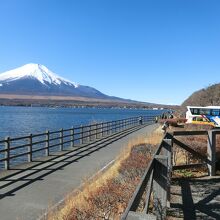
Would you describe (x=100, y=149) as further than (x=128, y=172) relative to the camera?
Yes

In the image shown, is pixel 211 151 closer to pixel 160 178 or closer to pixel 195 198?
pixel 195 198

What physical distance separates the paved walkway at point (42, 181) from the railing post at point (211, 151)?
3.74 m

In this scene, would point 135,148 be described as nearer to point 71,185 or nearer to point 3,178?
point 71,185

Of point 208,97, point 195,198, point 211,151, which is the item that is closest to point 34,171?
point 211,151

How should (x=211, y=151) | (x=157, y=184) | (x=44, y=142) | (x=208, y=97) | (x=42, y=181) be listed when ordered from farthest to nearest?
(x=208, y=97)
(x=44, y=142)
(x=42, y=181)
(x=211, y=151)
(x=157, y=184)

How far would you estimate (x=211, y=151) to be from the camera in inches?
379

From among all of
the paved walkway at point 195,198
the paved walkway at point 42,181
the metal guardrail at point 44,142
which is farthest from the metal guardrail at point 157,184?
the metal guardrail at point 44,142

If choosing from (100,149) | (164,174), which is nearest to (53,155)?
(100,149)

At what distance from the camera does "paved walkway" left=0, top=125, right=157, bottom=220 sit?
847cm

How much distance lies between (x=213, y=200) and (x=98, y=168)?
6684mm

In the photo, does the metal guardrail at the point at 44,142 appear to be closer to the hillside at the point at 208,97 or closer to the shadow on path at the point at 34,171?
the shadow on path at the point at 34,171

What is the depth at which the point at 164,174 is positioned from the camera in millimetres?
5414

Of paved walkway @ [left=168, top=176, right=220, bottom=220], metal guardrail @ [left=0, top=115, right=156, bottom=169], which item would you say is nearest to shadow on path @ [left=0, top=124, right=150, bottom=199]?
metal guardrail @ [left=0, top=115, right=156, bottom=169]

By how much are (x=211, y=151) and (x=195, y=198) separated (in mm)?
2283
